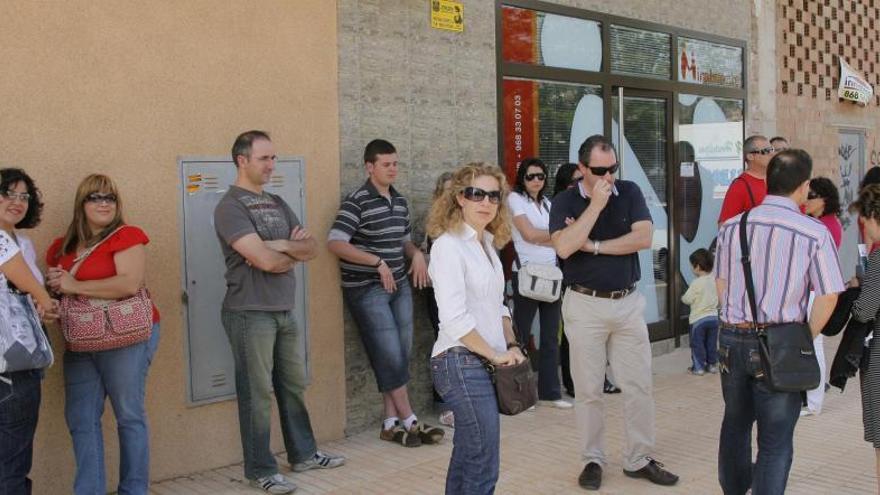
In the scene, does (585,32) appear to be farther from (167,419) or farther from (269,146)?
(167,419)

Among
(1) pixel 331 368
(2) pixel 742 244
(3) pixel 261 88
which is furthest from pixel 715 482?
(3) pixel 261 88

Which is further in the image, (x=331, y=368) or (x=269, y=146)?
(x=331, y=368)

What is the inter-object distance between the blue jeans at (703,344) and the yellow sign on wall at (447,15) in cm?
339

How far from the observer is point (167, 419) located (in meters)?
5.44

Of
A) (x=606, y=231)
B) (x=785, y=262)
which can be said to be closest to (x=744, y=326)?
(x=785, y=262)

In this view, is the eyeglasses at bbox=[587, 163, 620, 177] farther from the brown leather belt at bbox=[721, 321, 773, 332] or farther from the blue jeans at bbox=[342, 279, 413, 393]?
the blue jeans at bbox=[342, 279, 413, 393]

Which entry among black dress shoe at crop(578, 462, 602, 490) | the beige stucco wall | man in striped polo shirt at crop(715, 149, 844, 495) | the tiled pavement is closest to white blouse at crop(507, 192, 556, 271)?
the tiled pavement

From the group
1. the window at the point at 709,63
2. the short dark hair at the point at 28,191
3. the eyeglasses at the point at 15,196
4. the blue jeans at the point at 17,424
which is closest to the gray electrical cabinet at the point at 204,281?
the short dark hair at the point at 28,191

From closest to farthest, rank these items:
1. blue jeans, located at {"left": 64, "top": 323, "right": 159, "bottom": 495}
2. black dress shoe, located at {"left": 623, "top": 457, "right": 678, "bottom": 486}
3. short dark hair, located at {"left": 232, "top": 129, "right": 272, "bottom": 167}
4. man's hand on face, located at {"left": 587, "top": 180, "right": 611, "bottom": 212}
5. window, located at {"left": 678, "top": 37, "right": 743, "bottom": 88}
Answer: blue jeans, located at {"left": 64, "top": 323, "right": 159, "bottom": 495} < man's hand on face, located at {"left": 587, "top": 180, "right": 611, "bottom": 212} < short dark hair, located at {"left": 232, "top": 129, "right": 272, "bottom": 167} < black dress shoe, located at {"left": 623, "top": 457, "right": 678, "bottom": 486} < window, located at {"left": 678, "top": 37, "right": 743, "bottom": 88}

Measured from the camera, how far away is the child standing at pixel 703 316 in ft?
26.8

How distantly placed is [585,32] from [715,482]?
4517mm

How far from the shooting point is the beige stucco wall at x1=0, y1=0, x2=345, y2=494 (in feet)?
16.2

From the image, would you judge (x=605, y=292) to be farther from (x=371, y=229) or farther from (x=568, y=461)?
(x=371, y=229)

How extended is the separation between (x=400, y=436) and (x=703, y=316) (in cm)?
333
